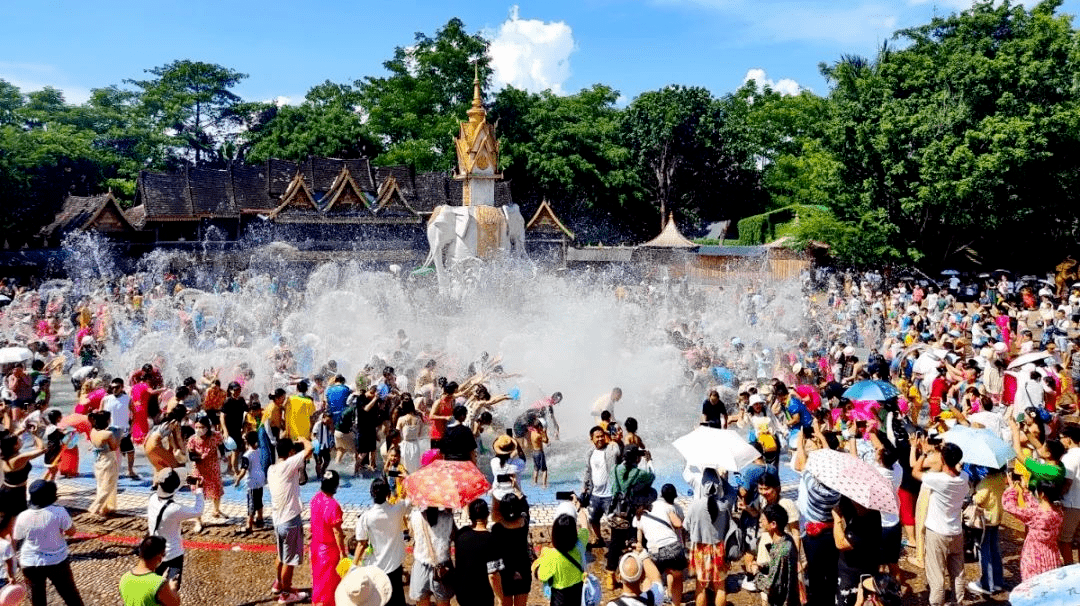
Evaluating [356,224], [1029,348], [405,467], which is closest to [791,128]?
[356,224]

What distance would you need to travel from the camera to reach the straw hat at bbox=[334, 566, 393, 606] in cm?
495

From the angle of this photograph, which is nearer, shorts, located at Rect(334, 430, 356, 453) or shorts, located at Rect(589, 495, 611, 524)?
shorts, located at Rect(589, 495, 611, 524)

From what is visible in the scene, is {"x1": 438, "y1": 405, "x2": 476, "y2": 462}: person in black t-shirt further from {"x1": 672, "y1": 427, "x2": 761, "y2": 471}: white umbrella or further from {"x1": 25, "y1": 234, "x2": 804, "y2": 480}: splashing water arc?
{"x1": 25, "y1": 234, "x2": 804, "y2": 480}: splashing water arc

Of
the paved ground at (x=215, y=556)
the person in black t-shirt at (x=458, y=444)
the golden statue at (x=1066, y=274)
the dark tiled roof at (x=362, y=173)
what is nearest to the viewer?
the paved ground at (x=215, y=556)

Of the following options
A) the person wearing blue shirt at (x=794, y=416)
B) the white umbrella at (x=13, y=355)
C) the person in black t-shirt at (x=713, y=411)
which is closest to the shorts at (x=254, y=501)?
the person in black t-shirt at (x=713, y=411)

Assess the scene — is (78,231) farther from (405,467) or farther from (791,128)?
(791,128)

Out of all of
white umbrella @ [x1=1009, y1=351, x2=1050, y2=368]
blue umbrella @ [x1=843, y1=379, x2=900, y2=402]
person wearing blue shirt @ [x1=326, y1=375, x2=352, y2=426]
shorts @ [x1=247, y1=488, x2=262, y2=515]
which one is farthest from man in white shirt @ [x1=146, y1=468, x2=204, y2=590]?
white umbrella @ [x1=1009, y1=351, x2=1050, y2=368]

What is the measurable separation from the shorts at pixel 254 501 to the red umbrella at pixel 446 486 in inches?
129

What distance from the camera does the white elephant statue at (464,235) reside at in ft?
77.9

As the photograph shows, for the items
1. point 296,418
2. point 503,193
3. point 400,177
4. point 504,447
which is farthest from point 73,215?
point 504,447

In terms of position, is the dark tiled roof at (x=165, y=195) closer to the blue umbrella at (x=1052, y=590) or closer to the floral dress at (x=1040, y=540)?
the floral dress at (x=1040, y=540)

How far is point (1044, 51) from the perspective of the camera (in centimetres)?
2925

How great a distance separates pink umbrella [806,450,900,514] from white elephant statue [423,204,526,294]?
18.3m

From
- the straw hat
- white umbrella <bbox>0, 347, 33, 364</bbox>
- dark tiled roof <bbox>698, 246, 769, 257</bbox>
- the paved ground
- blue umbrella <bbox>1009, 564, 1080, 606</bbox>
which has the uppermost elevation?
dark tiled roof <bbox>698, 246, 769, 257</bbox>
